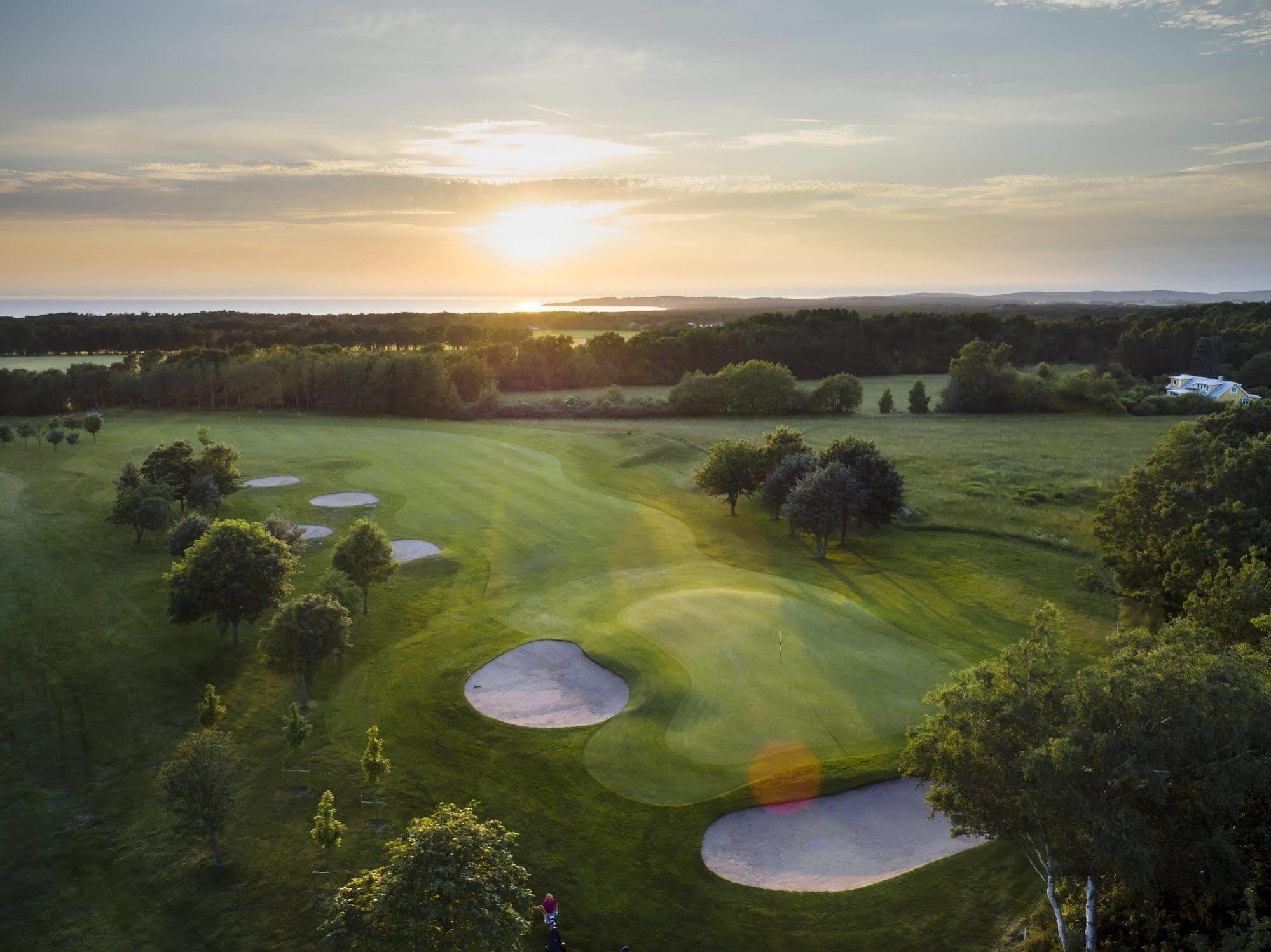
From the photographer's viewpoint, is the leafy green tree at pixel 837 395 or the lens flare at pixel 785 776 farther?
the leafy green tree at pixel 837 395

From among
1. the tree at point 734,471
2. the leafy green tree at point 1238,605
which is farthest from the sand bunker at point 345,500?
the leafy green tree at point 1238,605

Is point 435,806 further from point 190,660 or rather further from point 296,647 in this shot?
point 190,660

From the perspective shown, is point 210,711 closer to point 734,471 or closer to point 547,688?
point 547,688

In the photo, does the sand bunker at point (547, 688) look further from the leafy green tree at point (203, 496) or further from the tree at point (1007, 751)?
the leafy green tree at point (203, 496)

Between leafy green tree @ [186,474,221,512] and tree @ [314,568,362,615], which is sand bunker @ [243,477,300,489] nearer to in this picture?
leafy green tree @ [186,474,221,512]

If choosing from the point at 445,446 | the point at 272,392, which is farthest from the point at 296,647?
the point at 272,392

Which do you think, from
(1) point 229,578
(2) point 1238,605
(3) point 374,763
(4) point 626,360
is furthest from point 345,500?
(4) point 626,360

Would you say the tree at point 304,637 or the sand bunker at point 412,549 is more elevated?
the tree at point 304,637
